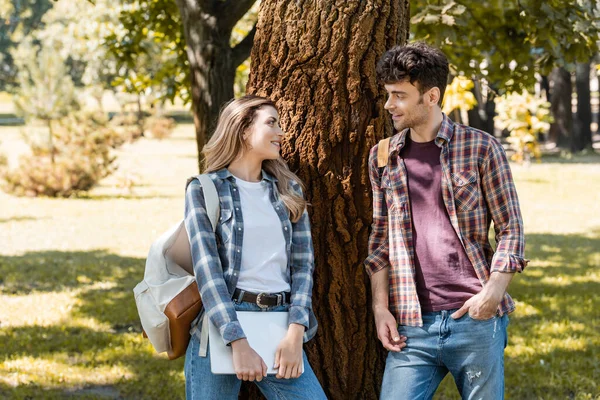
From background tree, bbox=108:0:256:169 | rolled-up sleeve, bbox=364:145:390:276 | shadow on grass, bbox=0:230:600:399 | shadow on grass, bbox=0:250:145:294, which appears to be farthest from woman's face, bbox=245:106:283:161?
shadow on grass, bbox=0:250:145:294

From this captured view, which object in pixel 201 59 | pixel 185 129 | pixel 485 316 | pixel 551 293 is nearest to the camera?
pixel 485 316

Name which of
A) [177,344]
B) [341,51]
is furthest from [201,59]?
[177,344]

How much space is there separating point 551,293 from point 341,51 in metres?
6.13

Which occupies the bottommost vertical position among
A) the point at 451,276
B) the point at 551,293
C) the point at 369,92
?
the point at 551,293

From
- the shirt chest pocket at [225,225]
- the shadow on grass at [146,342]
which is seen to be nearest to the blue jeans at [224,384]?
the shirt chest pocket at [225,225]

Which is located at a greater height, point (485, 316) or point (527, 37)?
point (527, 37)

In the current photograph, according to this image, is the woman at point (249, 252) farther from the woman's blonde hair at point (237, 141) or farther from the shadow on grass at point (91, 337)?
the shadow on grass at point (91, 337)

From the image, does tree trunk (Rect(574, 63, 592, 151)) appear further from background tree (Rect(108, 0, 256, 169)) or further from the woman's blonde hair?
the woman's blonde hair

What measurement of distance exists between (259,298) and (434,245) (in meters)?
0.67

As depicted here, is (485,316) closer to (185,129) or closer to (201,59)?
(201,59)

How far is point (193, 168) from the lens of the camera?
947 inches

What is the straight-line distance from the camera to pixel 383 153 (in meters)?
3.20

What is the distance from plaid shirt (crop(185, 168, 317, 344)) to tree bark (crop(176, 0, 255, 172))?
4320 millimetres

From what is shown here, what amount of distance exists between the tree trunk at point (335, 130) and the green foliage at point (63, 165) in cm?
1452
